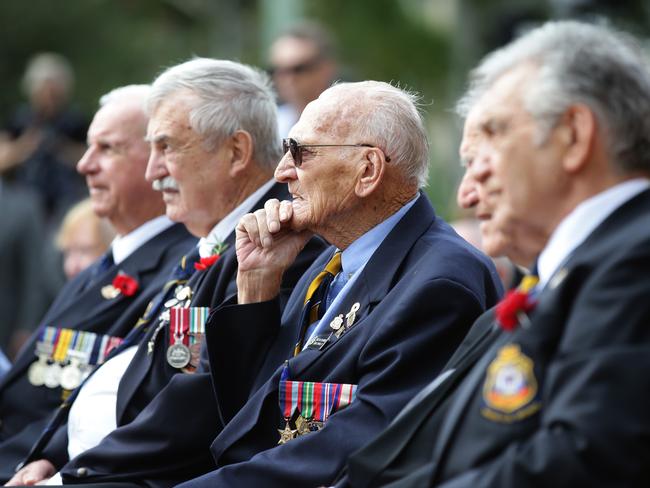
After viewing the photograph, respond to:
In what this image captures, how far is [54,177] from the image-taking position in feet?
40.5

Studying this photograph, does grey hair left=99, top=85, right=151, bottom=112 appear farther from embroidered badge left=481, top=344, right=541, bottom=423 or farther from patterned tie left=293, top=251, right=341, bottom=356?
embroidered badge left=481, top=344, right=541, bottom=423

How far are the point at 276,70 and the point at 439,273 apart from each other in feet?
17.1

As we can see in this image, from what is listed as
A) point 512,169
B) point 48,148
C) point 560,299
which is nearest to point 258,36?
point 48,148

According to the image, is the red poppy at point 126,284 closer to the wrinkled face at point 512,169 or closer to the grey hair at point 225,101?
the grey hair at point 225,101

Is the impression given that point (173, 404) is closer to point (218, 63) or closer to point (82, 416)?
point (82, 416)

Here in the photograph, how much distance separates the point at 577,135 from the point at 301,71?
19.1 ft

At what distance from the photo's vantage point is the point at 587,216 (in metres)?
3.31

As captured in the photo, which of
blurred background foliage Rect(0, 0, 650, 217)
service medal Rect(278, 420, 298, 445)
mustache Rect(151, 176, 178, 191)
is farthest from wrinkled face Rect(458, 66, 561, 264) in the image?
blurred background foliage Rect(0, 0, 650, 217)

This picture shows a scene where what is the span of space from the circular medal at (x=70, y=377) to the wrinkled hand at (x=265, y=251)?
136 cm

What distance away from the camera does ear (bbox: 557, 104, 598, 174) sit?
328 cm

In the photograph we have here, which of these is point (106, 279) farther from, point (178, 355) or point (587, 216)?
point (587, 216)

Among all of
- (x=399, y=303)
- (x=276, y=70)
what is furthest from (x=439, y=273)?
(x=276, y=70)

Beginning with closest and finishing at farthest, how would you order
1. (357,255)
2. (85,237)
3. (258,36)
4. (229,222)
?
(357,255), (229,222), (85,237), (258,36)

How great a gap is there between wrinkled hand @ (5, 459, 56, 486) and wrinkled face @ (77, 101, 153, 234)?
134 centimetres
